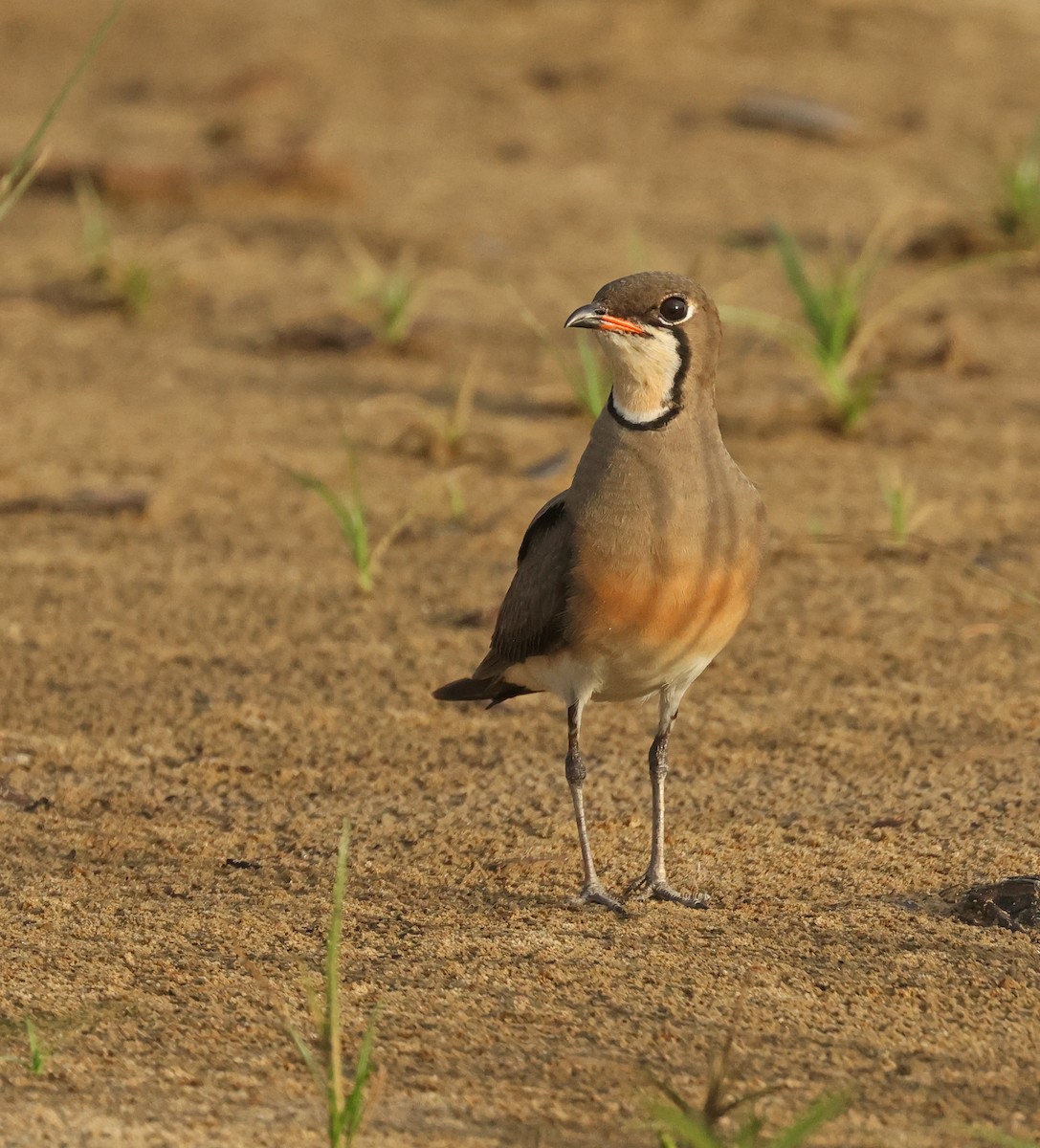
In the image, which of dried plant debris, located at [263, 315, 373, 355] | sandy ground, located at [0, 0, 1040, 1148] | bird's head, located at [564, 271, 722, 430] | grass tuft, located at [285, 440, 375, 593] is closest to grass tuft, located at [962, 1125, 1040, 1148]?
sandy ground, located at [0, 0, 1040, 1148]

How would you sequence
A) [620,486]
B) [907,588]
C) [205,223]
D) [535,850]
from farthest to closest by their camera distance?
[205,223], [907,588], [535,850], [620,486]

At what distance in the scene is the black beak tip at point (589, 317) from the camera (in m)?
3.90

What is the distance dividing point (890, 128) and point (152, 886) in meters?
8.66

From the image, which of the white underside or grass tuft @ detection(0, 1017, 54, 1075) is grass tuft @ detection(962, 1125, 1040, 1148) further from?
grass tuft @ detection(0, 1017, 54, 1075)

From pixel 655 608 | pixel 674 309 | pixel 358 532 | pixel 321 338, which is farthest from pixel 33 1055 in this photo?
pixel 321 338

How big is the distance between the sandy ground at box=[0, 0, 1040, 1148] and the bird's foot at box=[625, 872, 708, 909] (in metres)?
0.10

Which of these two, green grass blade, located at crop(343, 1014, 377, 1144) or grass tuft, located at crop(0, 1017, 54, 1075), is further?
grass tuft, located at crop(0, 1017, 54, 1075)

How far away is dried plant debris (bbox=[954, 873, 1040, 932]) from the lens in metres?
3.68

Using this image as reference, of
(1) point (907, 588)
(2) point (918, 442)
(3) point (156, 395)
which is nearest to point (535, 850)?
(1) point (907, 588)

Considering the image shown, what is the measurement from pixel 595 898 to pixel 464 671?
1.42 metres

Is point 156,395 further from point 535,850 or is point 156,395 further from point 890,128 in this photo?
point 890,128

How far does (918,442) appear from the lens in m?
7.02

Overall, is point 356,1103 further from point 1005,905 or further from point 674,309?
point 674,309

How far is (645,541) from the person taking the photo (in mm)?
3789
